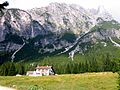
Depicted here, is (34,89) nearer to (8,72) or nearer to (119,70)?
(119,70)

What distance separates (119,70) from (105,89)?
26824 mm

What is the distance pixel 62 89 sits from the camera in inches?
2498

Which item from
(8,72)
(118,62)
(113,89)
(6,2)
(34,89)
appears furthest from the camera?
(8,72)

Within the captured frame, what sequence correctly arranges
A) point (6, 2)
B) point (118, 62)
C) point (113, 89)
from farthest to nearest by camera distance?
point (113, 89) → point (118, 62) → point (6, 2)

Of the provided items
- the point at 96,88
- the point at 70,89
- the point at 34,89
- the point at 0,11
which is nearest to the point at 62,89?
the point at 70,89

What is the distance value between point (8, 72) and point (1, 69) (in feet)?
14.4

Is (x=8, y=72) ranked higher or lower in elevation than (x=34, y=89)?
higher

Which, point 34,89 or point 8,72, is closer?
point 34,89

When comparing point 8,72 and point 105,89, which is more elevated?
point 8,72

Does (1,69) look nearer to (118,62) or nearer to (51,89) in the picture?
(51,89)

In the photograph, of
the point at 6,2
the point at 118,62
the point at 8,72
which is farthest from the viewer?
the point at 8,72

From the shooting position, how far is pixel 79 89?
63.4 meters

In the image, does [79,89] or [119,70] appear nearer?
[119,70]

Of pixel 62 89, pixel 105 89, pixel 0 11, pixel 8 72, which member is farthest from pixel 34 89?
pixel 8 72
